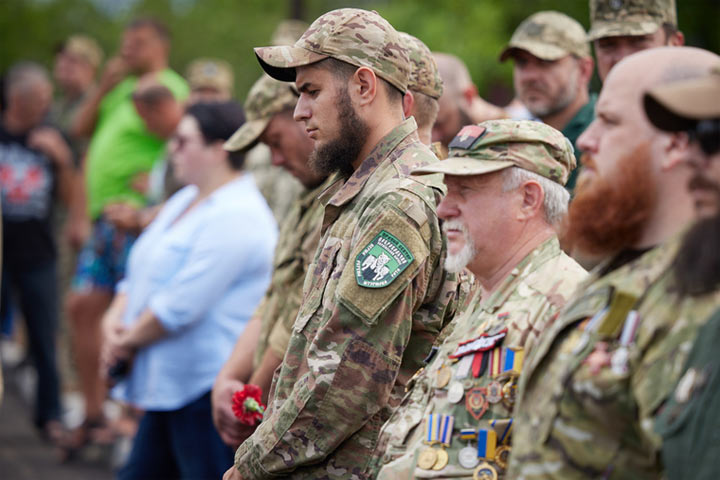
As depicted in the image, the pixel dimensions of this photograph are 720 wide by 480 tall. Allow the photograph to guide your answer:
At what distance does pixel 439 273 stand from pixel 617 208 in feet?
3.55

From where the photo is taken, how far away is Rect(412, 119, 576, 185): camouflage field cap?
2.88m

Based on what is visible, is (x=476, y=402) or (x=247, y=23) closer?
(x=476, y=402)

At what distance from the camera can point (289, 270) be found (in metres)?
4.06

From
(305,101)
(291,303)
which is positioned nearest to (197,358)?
(291,303)

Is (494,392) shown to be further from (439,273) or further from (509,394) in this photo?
(439,273)

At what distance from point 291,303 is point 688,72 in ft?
7.10

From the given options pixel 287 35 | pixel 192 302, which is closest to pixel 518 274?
pixel 192 302

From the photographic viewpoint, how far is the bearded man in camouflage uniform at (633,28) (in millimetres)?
4531

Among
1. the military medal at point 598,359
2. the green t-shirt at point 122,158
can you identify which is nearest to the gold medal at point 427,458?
the military medal at point 598,359

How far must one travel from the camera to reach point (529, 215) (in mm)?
2945

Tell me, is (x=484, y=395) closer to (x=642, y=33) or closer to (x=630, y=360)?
(x=630, y=360)

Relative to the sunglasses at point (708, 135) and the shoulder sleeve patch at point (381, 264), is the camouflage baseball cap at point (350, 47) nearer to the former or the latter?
Answer: the shoulder sleeve patch at point (381, 264)

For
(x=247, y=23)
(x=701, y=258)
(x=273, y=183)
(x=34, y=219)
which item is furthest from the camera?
(x=247, y=23)

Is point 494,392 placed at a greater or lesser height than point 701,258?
lesser
